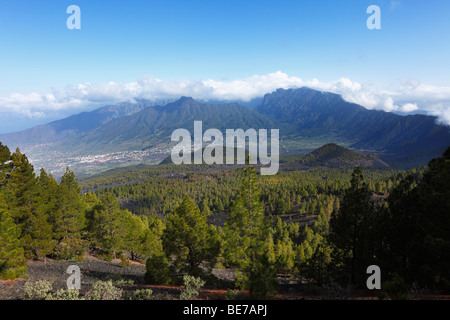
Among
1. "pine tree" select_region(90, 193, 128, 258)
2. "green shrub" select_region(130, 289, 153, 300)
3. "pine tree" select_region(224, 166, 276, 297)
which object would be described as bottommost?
"pine tree" select_region(90, 193, 128, 258)

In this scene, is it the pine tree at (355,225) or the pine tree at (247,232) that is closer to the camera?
the pine tree at (247,232)

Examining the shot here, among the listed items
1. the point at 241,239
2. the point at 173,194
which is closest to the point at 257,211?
the point at 241,239

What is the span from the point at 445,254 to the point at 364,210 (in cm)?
704

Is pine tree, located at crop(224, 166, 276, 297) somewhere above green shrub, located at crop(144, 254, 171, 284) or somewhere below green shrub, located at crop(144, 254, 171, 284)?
above

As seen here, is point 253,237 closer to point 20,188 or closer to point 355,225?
point 355,225

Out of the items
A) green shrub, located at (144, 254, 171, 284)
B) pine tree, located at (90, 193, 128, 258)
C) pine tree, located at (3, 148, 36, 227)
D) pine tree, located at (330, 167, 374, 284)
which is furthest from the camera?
pine tree, located at (90, 193, 128, 258)

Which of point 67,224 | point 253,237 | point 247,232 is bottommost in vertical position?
point 67,224

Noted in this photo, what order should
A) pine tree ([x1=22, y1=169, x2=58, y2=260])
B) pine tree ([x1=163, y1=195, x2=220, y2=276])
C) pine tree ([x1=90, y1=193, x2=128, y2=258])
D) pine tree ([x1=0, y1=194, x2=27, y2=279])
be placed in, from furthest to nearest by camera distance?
pine tree ([x1=90, y1=193, x2=128, y2=258])
pine tree ([x1=22, y1=169, x2=58, y2=260])
pine tree ([x1=163, y1=195, x2=220, y2=276])
pine tree ([x1=0, y1=194, x2=27, y2=279])

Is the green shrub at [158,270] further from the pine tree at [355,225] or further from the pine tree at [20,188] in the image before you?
the pine tree at [355,225]

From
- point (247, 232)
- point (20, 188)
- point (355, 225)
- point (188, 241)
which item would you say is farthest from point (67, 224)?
point (355, 225)

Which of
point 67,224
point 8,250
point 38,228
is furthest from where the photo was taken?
point 67,224

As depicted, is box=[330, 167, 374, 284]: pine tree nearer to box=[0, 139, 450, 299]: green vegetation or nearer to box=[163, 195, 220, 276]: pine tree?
box=[0, 139, 450, 299]: green vegetation

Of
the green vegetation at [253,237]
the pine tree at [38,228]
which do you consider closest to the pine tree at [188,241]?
the green vegetation at [253,237]

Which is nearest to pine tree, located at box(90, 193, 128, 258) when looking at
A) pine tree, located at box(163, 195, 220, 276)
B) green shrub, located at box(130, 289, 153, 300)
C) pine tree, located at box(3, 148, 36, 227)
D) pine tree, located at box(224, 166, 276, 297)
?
pine tree, located at box(3, 148, 36, 227)
